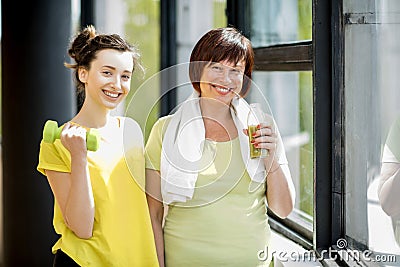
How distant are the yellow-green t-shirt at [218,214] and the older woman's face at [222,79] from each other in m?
0.11

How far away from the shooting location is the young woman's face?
5.10 feet

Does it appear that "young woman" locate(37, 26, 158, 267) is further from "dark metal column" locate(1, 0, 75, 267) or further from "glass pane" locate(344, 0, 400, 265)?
"dark metal column" locate(1, 0, 75, 267)

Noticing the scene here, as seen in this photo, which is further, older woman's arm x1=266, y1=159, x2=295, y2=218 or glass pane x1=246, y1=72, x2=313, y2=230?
glass pane x1=246, y1=72, x2=313, y2=230

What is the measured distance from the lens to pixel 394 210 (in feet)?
4.88

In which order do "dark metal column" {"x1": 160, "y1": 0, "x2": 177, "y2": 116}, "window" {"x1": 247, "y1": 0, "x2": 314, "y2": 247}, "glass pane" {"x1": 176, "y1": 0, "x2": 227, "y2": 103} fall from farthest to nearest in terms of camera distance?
"dark metal column" {"x1": 160, "y1": 0, "x2": 177, "y2": 116}
"glass pane" {"x1": 176, "y1": 0, "x2": 227, "y2": 103}
"window" {"x1": 247, "y1": 0, "x2": 314, "y2": 247}

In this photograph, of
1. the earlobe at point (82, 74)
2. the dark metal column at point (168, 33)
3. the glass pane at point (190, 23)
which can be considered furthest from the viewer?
the dark metal column at point (168, 33)

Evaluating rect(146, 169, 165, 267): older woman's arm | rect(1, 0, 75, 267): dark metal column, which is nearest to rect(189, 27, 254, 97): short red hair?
rect(146, 169, 165, 267): older woman's arm

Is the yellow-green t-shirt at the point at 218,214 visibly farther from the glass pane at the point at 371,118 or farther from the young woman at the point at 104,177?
the glass pane at the point at 371,118

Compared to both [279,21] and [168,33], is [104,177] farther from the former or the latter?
[168,33]

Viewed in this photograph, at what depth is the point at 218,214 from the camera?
155 centimetres

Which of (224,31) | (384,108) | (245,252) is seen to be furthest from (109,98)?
(384,108)

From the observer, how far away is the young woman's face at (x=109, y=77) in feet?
5.10

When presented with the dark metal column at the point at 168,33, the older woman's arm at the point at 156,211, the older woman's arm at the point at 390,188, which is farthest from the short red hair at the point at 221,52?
the dark metal column at the point at 168,33

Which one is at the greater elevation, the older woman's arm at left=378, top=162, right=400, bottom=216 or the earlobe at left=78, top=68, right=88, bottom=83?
the earlobe at left=78, top=68, right=88, bottom=83
